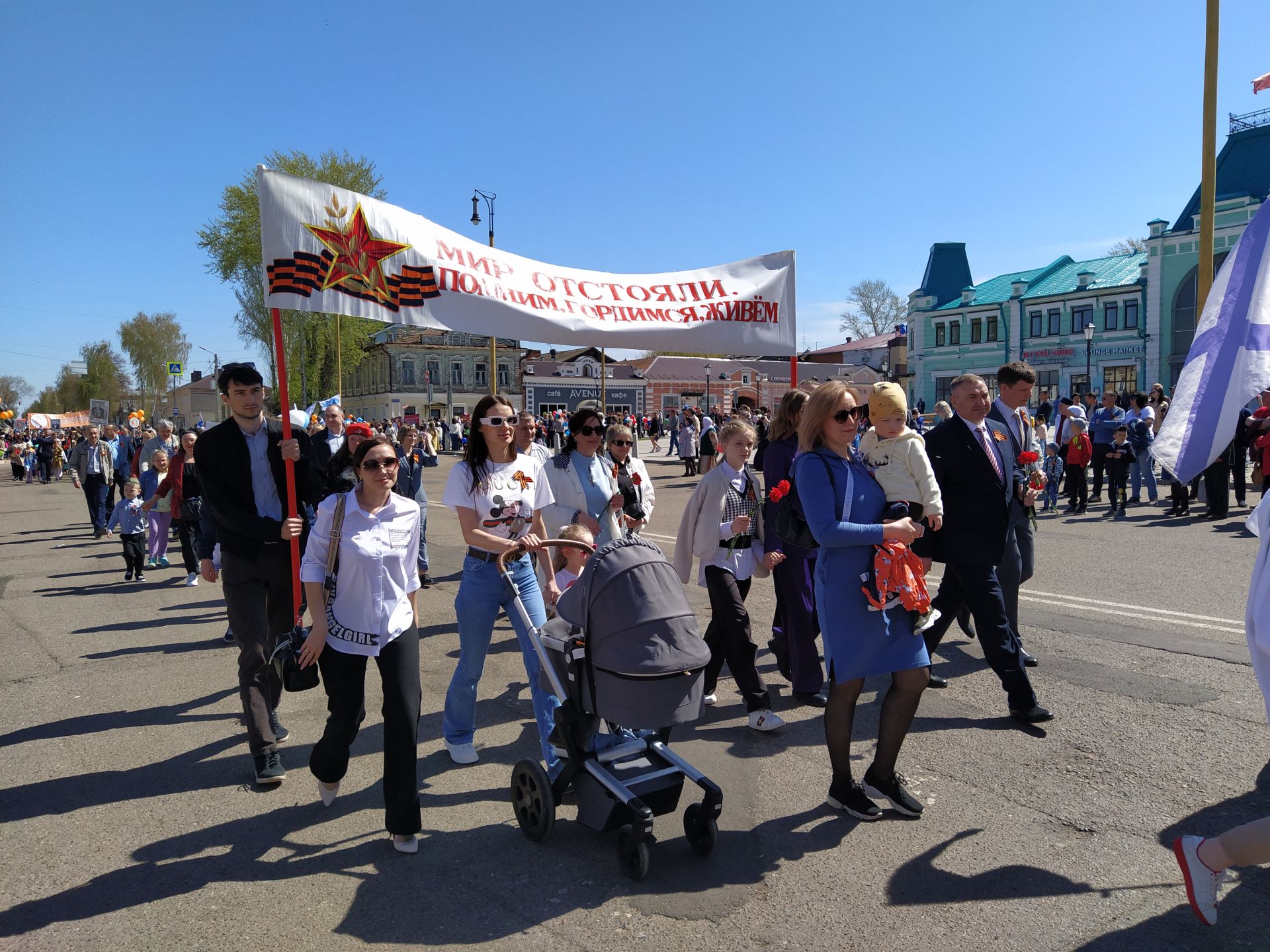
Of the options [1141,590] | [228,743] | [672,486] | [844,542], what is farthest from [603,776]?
[672,486]

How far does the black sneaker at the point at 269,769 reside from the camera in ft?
14.2

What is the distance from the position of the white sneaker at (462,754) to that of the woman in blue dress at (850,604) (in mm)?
1916

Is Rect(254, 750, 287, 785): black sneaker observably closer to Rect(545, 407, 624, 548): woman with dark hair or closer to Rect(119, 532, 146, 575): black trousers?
Rect(545, 407, 624, 548): woman with dark hair

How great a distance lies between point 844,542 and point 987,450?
2.20m

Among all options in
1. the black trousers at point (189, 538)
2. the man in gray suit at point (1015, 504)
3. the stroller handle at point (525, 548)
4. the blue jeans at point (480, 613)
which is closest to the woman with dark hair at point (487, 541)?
the blue jeans at point (480, 613)

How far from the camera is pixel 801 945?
9.59ft

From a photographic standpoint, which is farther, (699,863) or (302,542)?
(302,542)

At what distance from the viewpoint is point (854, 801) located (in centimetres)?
382

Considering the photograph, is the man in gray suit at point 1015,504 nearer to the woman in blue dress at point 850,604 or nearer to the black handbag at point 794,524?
the woman in blue dress at point 850,604

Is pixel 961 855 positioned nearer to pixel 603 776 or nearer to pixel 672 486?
pixel 603 776

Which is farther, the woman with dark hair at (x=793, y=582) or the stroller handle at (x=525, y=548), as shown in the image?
the woman with dark hair at (x=793, y=582)

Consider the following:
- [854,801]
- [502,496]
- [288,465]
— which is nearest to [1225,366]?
[854,801]

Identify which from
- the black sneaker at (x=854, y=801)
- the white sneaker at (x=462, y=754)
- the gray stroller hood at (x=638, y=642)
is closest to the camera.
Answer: the gray stroller hood at (x=638, y=642)

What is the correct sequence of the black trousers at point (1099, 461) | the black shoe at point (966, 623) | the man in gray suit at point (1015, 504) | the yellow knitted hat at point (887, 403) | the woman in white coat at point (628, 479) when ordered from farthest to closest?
the black trousers at point (1099, 461)
the black shoe at point (966, 623)
the man in gray suit at point (1015, 504)
the woman in white coat at point (628, 479)
the yellow knitted hat at point (887, 403)
